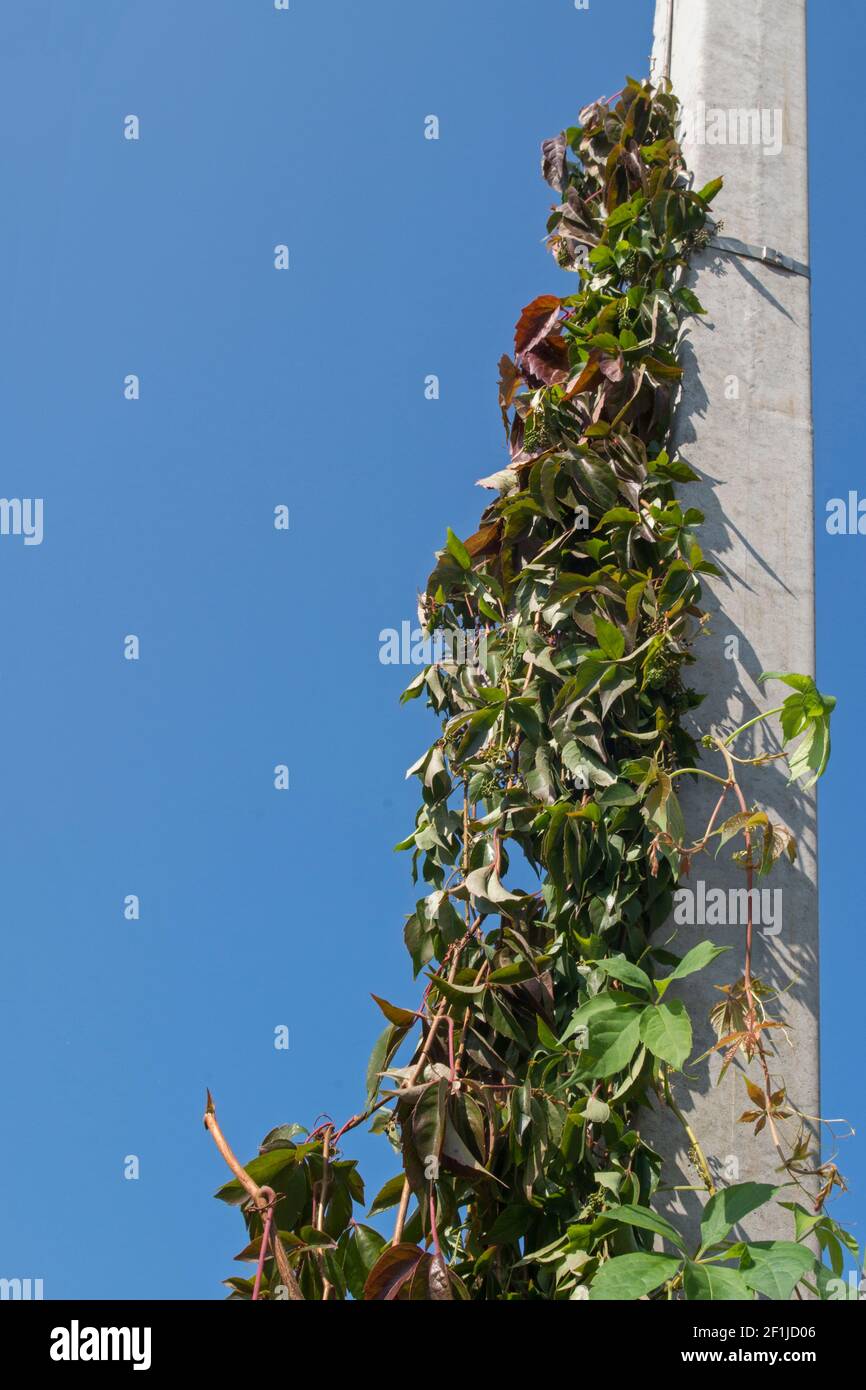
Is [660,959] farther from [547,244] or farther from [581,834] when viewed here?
[547,244]

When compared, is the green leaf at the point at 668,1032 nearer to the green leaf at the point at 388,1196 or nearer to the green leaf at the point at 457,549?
the green leaf at the point at 388,1196

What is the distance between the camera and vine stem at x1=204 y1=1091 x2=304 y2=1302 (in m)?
1.42

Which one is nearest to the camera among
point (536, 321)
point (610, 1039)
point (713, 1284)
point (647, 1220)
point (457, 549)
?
point (713, 1284)

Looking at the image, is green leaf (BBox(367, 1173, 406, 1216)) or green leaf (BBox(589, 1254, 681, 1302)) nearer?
green leaf (BBox(589, 1254, 681, 1302))

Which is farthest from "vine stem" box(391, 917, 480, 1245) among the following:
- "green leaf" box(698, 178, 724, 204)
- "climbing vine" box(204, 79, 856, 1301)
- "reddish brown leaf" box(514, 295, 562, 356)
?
"green leaf" box(698, 178, 724, 204)

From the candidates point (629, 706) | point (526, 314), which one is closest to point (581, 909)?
point (629, 706)

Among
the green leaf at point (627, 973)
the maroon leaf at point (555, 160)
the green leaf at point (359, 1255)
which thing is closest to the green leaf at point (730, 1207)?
the green leaf at point (627, 973)

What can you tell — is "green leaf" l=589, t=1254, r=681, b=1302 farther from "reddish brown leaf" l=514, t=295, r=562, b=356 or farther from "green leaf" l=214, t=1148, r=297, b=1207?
"reddish brown leaf" l=514, t=295, r=562, b=356

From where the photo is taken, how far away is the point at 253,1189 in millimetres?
1557

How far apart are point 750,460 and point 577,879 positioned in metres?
0.69

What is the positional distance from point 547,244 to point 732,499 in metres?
0.74

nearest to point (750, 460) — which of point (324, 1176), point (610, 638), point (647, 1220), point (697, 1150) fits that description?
point (610, 638)

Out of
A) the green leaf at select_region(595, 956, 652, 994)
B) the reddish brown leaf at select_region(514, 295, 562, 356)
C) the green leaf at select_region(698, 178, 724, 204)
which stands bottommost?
the green leaf at select_region(595, 956, 652, 994)

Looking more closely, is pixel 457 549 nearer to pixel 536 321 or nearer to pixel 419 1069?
pixel 536 321
